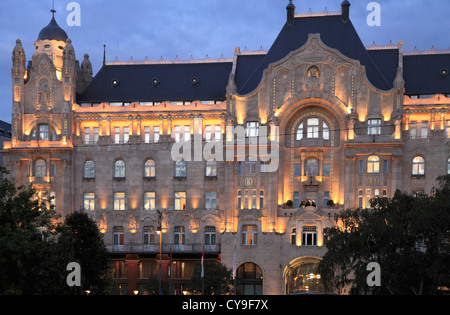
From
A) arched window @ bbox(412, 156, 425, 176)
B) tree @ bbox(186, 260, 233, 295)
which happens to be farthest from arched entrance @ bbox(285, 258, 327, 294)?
arched window @ bbox(412, 156, 425, 176)

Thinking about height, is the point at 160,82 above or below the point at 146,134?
above

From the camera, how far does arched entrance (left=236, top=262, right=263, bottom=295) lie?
95.4m

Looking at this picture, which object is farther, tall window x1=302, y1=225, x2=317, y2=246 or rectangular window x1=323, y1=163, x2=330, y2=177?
rectangular window x1=323, y1=163, x2=330, y2=177

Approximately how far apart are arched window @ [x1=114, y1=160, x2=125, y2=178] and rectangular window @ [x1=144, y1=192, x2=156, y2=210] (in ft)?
14.7

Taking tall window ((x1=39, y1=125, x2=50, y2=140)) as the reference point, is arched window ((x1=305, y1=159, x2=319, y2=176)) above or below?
below

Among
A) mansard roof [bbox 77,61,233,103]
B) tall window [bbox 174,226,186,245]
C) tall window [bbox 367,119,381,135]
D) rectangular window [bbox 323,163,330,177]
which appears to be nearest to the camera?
tall window [bbox 367,119,381,135]

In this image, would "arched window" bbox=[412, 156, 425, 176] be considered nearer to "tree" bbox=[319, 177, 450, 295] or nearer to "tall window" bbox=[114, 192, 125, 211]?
"tree" bbox=[319, 177, 450, 295]

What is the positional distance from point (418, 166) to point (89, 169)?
149 ft

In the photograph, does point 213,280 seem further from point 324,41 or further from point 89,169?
point 324,41

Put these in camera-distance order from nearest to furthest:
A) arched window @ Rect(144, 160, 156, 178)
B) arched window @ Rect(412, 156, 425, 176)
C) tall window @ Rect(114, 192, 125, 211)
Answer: arched window @ Rect(412, 156, 425, 176) < tall window @ Rect(114, 192, 125, 211) < arched window @ Rect(144, 160, 156, 178)

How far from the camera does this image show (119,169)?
103125 mm

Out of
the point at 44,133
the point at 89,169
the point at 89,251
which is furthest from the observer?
the point at 44,133

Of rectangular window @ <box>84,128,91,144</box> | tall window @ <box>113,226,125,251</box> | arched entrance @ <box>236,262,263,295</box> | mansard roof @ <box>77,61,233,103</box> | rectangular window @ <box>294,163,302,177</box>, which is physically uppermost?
mansard roof @ <box>77,61,233,103</box>

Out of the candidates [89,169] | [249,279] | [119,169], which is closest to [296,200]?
[249,279]
